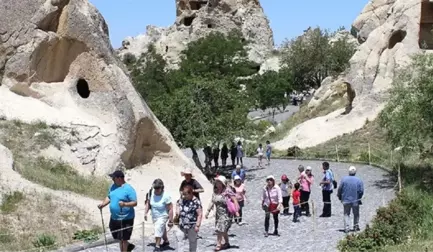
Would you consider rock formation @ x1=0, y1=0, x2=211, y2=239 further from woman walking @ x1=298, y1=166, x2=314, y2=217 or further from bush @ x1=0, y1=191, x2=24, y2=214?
bush @ x1=0, y1=191, x2=24, y2=214

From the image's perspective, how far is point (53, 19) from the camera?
2052cm

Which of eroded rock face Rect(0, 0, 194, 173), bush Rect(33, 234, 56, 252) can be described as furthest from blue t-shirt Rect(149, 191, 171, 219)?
eroded rock face Rect(0, 0, 194, 173)

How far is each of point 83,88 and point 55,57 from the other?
3.96ft

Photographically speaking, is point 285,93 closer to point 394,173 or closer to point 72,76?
point 394,173

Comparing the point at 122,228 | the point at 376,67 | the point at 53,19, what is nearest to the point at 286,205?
the point at 122,228

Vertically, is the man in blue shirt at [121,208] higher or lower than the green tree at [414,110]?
lower

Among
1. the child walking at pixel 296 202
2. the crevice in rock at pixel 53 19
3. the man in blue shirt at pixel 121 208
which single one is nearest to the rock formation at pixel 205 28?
the crevice in rock at pixel 53 19

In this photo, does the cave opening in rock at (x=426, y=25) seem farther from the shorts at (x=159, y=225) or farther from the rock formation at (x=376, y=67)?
the shorts at (x=159, y=225)

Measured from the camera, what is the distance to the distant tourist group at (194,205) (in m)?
11.3

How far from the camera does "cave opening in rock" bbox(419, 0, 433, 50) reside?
34522 mm

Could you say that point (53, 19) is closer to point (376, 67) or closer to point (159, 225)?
point (159, 225)

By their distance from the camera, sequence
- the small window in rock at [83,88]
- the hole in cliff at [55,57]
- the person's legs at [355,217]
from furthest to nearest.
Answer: the small window in rock at [83,88] → the hole in cliff at [55,57] → the person's legs at [355,217]

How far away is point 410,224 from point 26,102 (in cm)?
1080

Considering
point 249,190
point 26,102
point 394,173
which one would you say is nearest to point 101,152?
point 26,102
